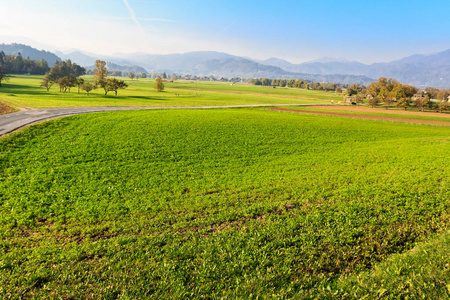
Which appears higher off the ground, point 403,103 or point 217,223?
point 403,103

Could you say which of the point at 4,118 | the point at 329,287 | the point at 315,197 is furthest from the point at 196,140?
the point at 4,118

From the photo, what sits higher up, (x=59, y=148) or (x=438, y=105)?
(x=438, y=105)

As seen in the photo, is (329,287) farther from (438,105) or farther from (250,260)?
(438,105)

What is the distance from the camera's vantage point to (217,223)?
12727mm

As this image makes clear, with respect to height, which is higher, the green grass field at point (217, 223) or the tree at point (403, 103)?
the tree at point (403, 103)

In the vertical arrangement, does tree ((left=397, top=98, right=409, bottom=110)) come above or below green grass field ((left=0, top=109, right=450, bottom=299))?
above

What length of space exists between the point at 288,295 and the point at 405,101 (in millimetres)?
146236

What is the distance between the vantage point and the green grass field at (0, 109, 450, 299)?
26.6ft

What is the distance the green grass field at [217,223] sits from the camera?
8094 mm

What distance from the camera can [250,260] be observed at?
9.39 metres

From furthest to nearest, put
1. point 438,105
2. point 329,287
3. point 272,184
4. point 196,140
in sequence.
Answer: point 438,105 < point 196,140 < point 272,184 < point 329,287

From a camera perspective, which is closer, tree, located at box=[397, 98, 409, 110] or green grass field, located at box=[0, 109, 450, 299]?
green grass field, located at box=[0, 109, 450, 299]

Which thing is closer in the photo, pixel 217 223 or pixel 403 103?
pixel 217 223

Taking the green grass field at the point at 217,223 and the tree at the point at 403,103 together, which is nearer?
the green grass field at the point at 217,223
